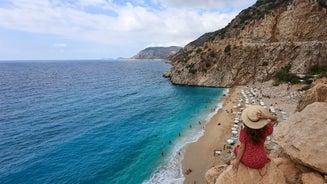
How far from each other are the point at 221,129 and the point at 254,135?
1229 inches

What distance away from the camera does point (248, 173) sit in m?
7.07

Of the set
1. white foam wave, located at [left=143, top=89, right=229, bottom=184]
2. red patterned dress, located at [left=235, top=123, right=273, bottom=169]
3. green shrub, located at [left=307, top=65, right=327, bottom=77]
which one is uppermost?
red patterned dress, located at [left=235, top=123, right=273, bottom=169]

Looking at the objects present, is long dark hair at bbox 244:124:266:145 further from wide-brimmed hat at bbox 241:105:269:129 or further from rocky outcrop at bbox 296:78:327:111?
rocky outcrop at bbox 296:78:327:111

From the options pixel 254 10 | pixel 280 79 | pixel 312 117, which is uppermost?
pixel 254 10

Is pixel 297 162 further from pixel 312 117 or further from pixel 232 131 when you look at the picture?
pixel 232 131

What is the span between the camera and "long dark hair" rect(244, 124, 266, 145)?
652 cm

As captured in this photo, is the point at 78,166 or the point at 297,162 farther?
the point at 78,166

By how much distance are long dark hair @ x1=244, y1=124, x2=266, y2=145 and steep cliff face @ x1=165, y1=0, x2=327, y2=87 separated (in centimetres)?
6658

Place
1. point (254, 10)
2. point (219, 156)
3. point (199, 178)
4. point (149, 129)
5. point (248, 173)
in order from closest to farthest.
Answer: point (248, 173), point (199, 178), point (219, 156), point (149, 129), point (254, 10)

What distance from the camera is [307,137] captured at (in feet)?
27.3

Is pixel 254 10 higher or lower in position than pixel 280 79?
higher

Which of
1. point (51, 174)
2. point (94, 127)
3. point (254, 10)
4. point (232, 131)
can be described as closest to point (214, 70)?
point (254, 10)

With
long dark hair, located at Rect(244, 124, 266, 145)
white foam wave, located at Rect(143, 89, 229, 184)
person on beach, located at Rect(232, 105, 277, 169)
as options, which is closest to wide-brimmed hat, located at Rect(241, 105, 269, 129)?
person on beach, located at Rect(232, 105, 277, 169)

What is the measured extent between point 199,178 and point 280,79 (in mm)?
48757
